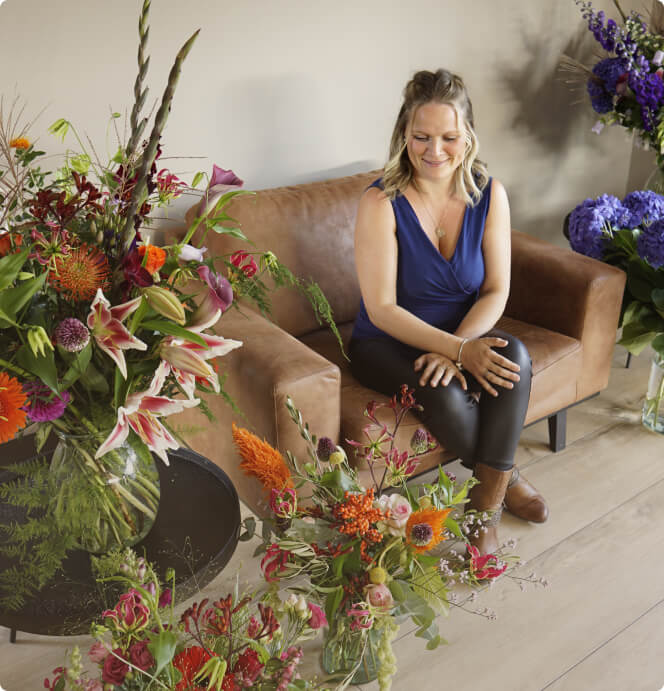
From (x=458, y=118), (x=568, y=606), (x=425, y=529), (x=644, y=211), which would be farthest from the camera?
(x=644, y=211)

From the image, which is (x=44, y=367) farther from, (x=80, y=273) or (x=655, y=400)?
(x=655, y=400)

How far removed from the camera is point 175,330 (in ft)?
3.21

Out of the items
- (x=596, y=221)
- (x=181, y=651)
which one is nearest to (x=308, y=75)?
(x=596, y=221)

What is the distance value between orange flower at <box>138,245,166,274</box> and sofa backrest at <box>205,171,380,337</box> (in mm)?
1102

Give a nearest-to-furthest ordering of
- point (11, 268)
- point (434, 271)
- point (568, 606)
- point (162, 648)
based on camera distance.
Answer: point (162, 648) < point (11, 268) < point (568, 606) < point (434, 271)

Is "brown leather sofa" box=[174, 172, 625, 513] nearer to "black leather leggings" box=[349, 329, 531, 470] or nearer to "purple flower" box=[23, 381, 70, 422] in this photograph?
"black leather leggings" box=[349, 329, 531, 470]

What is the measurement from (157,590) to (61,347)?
1.11ft

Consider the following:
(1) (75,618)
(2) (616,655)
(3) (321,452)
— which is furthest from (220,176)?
(2) (616,655)

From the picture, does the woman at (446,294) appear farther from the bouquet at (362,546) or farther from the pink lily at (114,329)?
the pink lily at (114,329)

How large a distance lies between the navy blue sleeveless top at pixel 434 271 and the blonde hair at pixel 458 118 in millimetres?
33

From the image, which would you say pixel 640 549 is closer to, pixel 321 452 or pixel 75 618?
pixel 321 452

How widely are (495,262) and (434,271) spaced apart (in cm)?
20

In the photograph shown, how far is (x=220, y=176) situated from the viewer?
1.08 m

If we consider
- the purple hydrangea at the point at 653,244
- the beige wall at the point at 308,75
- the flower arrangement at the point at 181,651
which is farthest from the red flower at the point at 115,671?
the purple hydrangea at the point at 653,244
